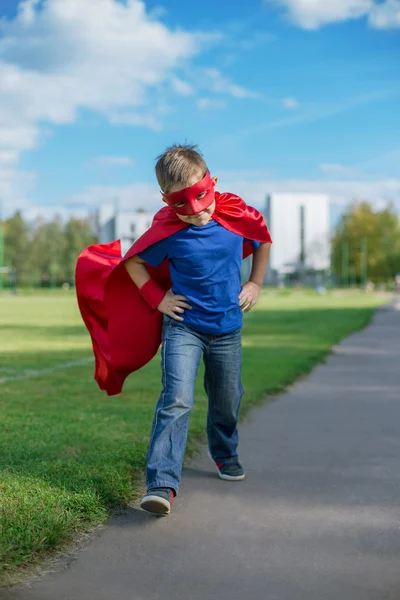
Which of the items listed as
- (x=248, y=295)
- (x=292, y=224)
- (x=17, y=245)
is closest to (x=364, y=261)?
(x=292, y=224)

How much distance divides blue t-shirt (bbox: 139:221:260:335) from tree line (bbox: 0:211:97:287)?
90.9 m

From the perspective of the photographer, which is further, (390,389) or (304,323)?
(304,323)

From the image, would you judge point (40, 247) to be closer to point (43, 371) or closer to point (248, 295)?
point (43, 371)

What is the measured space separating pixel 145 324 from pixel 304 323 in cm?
1723

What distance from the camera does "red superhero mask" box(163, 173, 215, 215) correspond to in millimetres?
4203

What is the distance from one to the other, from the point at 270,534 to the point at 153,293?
139 centimetres

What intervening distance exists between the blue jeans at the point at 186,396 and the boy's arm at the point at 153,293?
0.28ft

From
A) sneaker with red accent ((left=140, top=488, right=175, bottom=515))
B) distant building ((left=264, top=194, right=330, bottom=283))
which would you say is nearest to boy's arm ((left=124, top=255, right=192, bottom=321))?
sneaker with red accent ((left=140, top=488, right=175, bottom=515))

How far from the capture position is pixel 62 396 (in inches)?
316

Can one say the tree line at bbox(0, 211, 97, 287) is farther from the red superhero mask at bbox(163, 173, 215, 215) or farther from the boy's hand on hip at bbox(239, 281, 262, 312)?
the red superhero mask at bbox(163, 173, 215, 215)

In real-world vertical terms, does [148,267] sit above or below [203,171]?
below

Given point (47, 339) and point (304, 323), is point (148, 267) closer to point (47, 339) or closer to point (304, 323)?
point (47, 339)

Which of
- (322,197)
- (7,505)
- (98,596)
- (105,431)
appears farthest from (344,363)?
(322,197)

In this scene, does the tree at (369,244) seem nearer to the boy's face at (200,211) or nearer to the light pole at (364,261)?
the light pole at (364,261)
